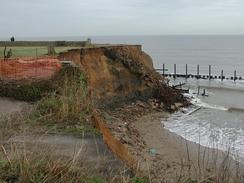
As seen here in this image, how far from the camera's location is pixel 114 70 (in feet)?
99.0

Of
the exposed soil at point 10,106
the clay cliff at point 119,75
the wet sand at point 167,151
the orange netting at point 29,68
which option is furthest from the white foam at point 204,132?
the exposed soil at point 10,106

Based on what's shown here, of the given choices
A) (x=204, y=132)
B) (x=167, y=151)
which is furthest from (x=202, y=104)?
(x=167, y=151)

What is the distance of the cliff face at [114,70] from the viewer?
1082 inches

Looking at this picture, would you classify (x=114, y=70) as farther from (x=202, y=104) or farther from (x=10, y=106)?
(x=10, y=106)

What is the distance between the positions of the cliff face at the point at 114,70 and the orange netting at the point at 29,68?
12.0m

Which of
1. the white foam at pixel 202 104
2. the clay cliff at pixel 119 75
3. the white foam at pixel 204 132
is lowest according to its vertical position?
the white foam at pixel 202 104

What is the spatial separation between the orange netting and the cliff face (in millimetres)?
12049

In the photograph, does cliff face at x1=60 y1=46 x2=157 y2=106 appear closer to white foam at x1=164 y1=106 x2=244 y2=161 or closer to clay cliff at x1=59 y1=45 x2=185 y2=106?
clay cliff at x1=59 y1=45 x2=185 y2=106

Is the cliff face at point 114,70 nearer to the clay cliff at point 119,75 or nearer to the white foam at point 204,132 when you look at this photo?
the clay cliff at point 119,75

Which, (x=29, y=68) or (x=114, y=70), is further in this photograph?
(x=114, y=70)

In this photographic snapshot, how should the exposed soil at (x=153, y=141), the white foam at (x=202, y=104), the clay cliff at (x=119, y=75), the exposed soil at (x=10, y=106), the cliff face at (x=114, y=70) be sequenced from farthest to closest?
the white foam at (x=202, y=104) < the clay cliff at (x=119, y=75) < the cliff face at (x=114, y=70) < the exposed soil at (x=153, y=141) < the exposed soil at (x=10, y=106)

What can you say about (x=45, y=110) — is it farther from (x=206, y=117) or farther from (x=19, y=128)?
(x=206, y=117)

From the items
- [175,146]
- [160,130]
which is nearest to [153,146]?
[175,146]

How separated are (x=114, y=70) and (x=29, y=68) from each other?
17.5 m
